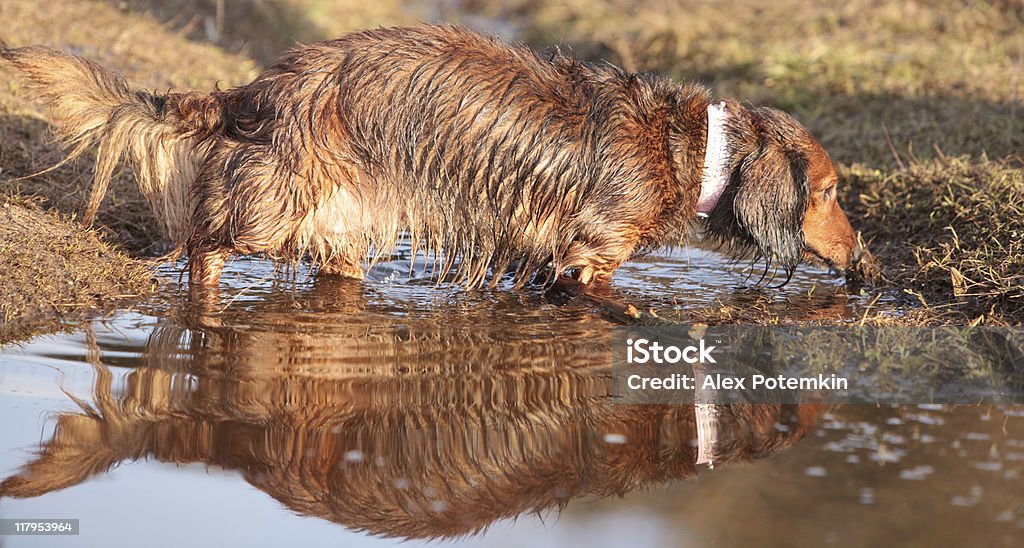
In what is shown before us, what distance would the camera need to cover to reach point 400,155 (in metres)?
5.03

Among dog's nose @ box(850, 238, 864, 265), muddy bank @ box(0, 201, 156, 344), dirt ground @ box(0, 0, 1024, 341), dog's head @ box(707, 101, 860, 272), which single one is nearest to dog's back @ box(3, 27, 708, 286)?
dog's head @ box(707, 101, 860, 272)

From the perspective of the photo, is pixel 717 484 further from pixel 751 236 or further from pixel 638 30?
pixel 638 30

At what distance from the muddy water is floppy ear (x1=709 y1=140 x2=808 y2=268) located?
1.16 metres

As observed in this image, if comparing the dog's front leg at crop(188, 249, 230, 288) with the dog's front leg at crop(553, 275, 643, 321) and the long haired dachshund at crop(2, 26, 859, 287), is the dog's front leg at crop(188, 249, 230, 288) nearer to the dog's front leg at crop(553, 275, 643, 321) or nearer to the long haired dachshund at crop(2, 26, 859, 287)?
the long haired dachshund at crop(2, 26, 859, 287)

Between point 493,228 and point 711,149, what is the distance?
110 cm

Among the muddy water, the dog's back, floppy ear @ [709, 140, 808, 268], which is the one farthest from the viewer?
floppy ear @ [709, 140, 808, 268]

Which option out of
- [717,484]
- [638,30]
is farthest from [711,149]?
[638,30]

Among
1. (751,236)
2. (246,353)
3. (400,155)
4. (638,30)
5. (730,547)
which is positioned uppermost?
(638,30)

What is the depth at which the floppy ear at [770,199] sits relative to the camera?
5160 mm

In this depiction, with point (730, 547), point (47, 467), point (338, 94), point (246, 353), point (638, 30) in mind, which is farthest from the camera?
point (638, 30)

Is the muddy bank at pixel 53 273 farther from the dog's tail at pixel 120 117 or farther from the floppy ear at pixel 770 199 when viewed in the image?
the floppy ear at pixel 770 199

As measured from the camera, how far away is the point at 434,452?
338 centimetres

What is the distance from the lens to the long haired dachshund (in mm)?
4844

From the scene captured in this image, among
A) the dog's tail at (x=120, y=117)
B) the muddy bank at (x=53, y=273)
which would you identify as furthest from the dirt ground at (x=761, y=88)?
the dog's tail at (x=120, y=117)
